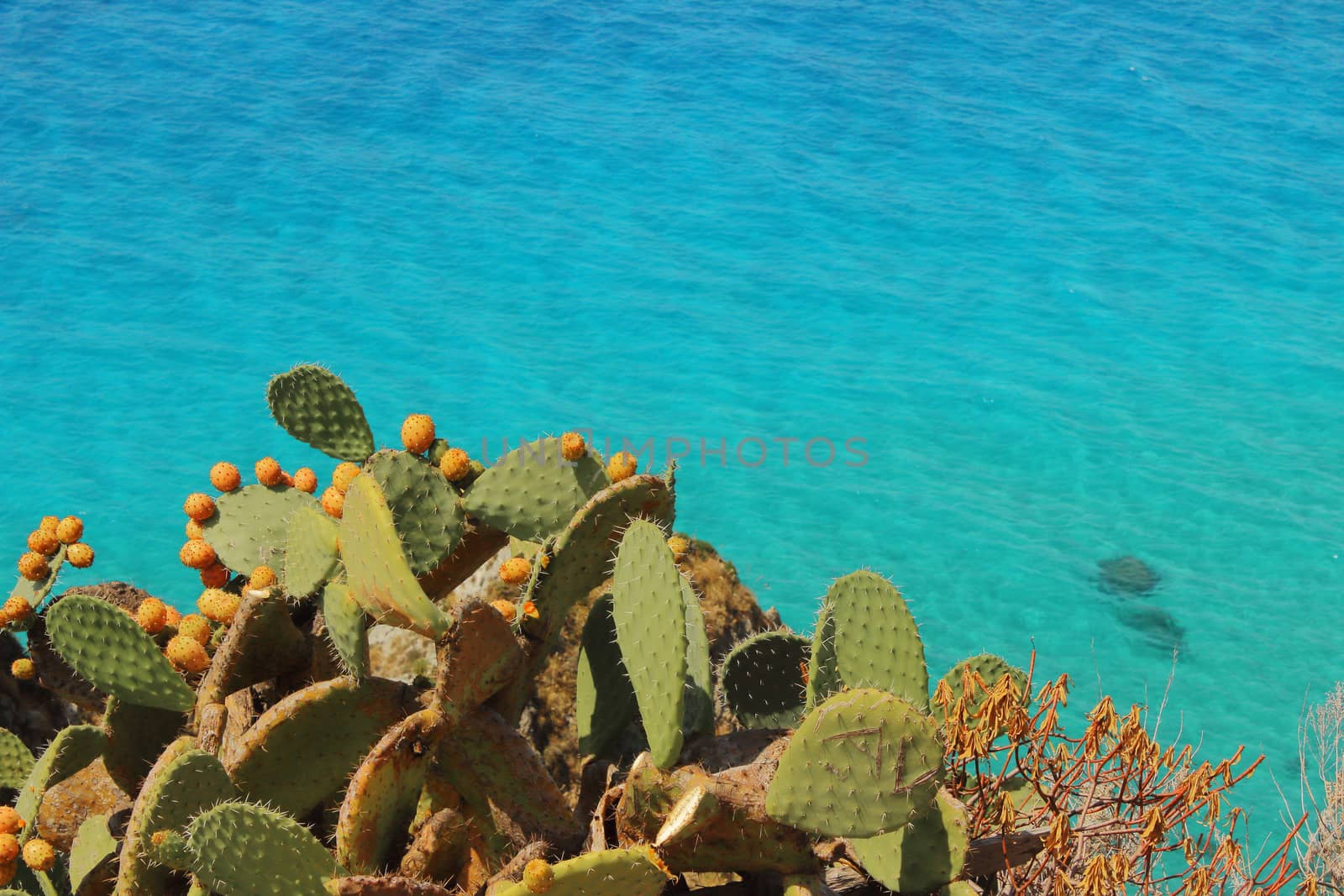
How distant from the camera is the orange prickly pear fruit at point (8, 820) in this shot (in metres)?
2.46

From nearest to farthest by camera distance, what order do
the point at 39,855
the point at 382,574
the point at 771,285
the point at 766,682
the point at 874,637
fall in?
1. the point at 382,574
2. the point at 874,637
3. the point at 39,855
4. the point at 766,682
5. the point at 771,285

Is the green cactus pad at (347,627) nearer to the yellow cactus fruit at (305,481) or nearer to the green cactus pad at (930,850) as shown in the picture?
the yellow cactus fruit at (305,481)

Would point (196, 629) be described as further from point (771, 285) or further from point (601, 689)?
point (771, 285)

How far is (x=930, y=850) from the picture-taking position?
219cm

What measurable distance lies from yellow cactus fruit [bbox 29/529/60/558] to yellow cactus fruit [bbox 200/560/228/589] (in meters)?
0.33

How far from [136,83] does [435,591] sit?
11.0m

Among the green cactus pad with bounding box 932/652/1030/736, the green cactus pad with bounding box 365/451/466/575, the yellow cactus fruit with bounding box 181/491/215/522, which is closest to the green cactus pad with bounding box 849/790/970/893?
the green cactus pad with bounding box 932/652/1030/736

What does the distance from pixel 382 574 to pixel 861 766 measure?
2.54 feet

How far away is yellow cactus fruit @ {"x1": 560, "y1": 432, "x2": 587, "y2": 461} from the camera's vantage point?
2.57m

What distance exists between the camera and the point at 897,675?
225 cm

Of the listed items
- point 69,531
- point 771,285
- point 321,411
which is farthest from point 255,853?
point 771,285

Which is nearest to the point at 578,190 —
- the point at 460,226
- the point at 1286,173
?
the point at 460,226

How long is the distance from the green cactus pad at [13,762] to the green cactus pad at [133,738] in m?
0.37

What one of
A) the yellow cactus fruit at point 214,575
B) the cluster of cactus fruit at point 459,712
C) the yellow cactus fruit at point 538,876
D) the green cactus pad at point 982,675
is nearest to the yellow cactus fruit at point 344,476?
the cluster of cactus fruit at point 459,712
